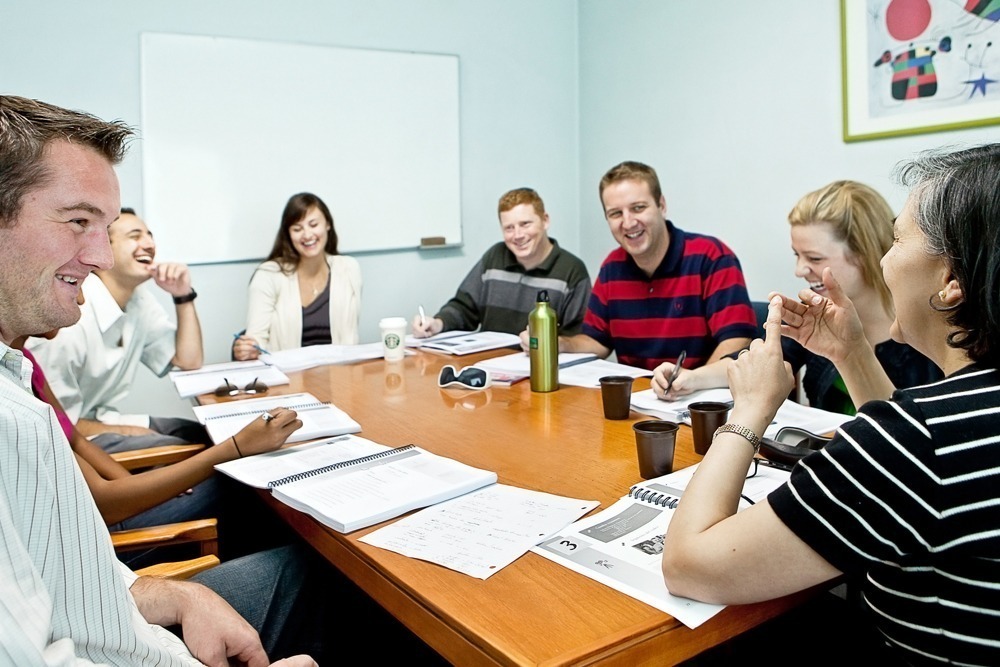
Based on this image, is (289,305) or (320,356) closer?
(320,356)

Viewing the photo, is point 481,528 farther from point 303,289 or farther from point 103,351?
point 303,289

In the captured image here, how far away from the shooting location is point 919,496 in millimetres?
761

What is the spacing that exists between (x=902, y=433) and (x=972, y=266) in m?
0.22

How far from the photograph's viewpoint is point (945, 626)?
2.66 feet

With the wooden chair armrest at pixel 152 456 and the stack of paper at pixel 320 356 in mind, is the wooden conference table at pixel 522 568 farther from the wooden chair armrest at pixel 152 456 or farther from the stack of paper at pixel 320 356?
the stack of paper at pixel 320 356

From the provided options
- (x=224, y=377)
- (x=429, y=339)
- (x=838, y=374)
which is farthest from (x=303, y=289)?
(x=838, y=374)

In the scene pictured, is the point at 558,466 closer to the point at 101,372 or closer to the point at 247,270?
the point at 101,372

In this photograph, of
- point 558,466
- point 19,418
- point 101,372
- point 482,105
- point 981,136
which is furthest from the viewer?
point 482,105

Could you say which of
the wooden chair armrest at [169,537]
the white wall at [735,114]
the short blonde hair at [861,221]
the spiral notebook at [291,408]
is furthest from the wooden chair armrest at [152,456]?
the white wall at [735,114]

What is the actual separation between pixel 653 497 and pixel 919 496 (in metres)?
0.44

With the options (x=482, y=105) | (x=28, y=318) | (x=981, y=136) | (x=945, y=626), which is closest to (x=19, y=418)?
(x=28, y=318)

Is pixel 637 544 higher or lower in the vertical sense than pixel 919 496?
lower

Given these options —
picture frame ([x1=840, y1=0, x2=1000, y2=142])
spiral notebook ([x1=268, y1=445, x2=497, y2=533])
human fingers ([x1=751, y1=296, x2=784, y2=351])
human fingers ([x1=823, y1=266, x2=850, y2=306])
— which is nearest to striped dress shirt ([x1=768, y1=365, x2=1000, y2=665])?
human fingers ([x1=751, y1=296, x2=784, y2=351])

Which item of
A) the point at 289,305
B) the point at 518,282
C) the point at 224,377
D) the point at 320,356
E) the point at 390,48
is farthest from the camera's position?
the point at 390,48
